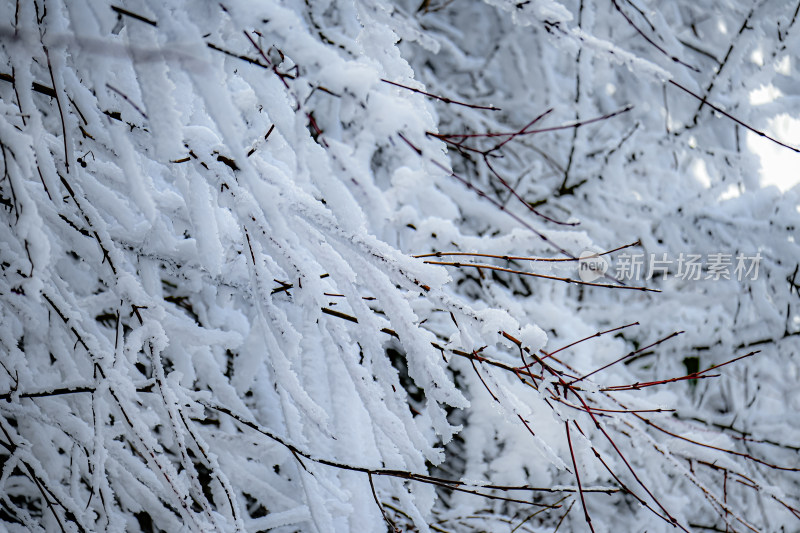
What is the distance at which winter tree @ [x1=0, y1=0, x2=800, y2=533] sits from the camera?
0.79 metres

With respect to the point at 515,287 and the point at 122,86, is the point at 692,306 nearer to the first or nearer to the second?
the point at 515,287

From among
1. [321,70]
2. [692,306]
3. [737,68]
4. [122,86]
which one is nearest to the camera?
[321,70]

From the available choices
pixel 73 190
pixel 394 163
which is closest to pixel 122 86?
pixel 73 190

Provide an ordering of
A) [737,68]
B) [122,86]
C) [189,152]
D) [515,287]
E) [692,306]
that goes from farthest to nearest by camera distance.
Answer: [515,287], [692,306], [737,68], [122,86], [189,152]

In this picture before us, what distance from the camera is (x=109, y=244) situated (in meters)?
0.96

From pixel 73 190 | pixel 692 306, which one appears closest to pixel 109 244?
pixel 73 190

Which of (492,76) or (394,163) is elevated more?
(492,76)

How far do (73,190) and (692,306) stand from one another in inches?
102

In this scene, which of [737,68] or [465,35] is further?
[465,35]

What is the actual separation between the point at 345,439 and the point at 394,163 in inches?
64.5

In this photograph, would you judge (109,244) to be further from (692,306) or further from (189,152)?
(692,306)

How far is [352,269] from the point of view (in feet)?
2.93

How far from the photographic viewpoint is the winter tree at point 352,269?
2.59 feet

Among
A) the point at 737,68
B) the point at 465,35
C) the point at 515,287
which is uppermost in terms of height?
the point at 737,68
